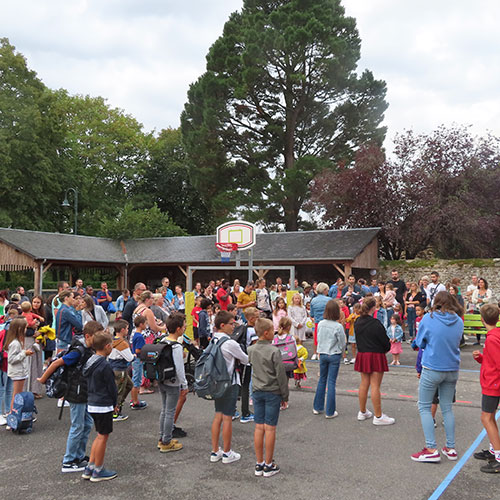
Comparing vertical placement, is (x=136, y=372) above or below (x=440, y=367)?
below

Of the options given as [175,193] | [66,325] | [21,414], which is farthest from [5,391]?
[175,193]

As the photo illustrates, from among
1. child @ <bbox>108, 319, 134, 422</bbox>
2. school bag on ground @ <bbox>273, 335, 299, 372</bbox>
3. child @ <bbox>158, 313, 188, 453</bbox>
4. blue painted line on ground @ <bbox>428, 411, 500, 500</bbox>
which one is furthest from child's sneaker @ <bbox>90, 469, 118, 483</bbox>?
blue painted line on ground @ <bbox>428, 411, 500, 500</bbox>

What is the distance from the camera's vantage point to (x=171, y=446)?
555 centimetres

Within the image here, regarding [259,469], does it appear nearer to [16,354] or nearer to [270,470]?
[270,470]

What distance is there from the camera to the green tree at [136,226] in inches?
1294

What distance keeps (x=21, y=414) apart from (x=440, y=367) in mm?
4984

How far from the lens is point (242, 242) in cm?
2100

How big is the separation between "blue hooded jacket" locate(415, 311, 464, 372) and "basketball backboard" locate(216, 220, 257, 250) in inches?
597

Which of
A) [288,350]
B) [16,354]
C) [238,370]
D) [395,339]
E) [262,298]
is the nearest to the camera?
[238,370]

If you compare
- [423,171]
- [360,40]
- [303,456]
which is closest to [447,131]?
[423,171]

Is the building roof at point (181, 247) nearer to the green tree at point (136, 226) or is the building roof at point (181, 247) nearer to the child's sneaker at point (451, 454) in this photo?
the green tree at point (136, 226)

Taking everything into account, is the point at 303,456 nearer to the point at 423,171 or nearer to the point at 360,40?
the point at 423,171

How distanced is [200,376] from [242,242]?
1596 centimetres

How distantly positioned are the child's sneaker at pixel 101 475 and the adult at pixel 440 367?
122 inches
